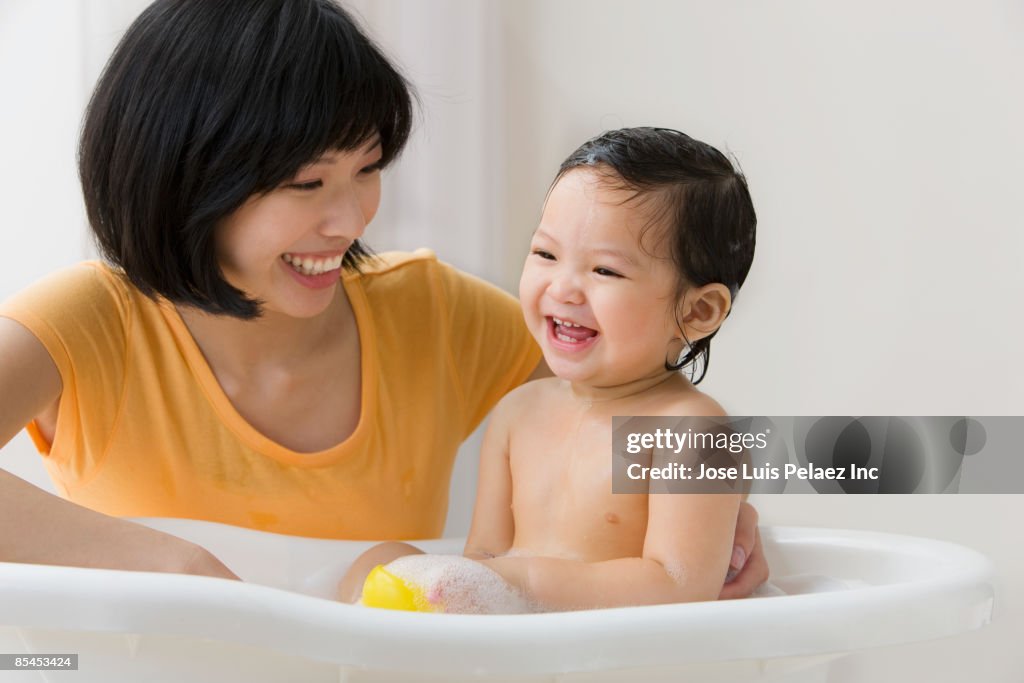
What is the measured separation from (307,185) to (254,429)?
328 millimetres

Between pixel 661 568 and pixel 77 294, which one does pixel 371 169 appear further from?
pixel 661 568

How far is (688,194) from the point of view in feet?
3.45

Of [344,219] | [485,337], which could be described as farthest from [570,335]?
[485,337]

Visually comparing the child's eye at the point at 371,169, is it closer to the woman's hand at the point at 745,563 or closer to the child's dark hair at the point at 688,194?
the child's dark hair at the point at 688,194

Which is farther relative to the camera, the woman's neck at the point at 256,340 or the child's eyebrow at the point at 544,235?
the woman's neck at the point at 256,340

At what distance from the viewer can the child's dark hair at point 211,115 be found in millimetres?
1107

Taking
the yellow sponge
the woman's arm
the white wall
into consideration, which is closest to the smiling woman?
the woman's arm

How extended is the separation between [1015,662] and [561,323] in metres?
1.35

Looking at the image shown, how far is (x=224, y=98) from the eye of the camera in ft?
3.62

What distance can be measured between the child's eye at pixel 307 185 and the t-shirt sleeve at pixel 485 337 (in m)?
0.36

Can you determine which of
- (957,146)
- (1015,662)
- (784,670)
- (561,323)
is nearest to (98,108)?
(561,323)

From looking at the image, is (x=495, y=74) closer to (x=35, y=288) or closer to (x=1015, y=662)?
(x=35, y=288)

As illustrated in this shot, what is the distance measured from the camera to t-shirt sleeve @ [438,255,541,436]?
4.88 feet

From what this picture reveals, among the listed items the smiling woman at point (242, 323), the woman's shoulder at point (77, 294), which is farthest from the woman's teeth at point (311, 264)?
the woman's shoulder at point (77, 294)
